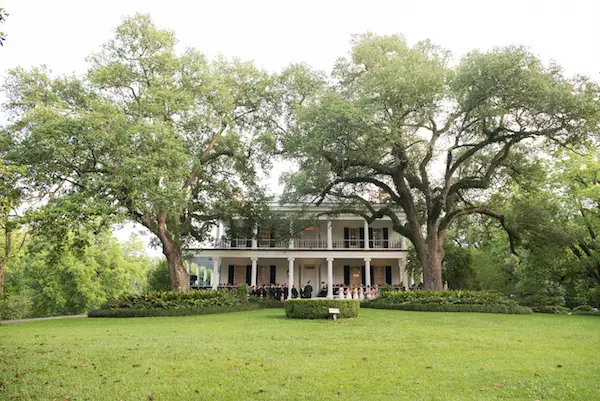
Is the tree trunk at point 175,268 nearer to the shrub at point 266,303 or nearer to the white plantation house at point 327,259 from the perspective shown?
the shrub at point 266,303

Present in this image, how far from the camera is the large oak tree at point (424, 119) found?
16734mm

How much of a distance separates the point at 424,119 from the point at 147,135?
1155cm

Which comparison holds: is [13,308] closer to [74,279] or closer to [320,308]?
[74,279]

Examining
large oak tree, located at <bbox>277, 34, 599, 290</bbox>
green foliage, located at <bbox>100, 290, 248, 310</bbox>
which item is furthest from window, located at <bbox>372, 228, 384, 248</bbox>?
green foliage, located at <bbox>100, 290, 248, 310</bbox>

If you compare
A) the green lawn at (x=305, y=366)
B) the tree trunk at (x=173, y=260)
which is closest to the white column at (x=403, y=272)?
the tree trunk at (x=173, y=260)

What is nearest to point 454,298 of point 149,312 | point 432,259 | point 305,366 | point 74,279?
point 432,259

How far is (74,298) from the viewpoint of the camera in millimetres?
Answer: 32781

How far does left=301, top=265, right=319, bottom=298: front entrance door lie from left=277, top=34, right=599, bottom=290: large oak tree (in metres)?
9.67

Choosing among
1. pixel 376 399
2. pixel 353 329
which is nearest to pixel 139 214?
pixel 353 329

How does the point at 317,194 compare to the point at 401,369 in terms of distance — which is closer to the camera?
the point at 401,369

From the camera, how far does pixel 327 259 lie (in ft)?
94.0

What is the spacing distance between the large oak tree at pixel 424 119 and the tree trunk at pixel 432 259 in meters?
0.05

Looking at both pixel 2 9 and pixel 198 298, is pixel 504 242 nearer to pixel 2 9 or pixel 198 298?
pixel 198 298

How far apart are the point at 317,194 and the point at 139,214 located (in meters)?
9.14
